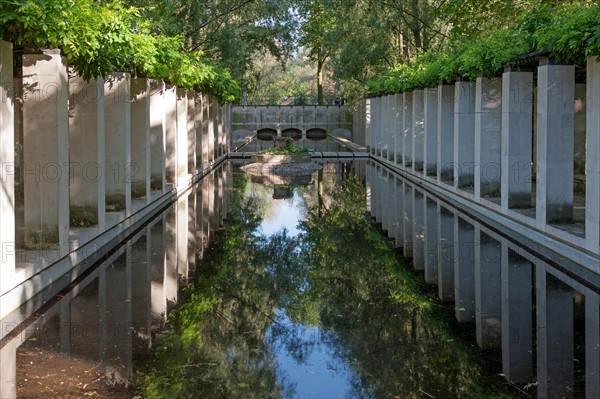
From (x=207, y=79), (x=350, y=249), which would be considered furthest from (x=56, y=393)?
(x=207, y=79)

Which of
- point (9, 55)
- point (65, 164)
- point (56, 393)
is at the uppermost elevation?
point (9, 55)

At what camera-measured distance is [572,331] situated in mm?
8102

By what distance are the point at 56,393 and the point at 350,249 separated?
25.5 ft

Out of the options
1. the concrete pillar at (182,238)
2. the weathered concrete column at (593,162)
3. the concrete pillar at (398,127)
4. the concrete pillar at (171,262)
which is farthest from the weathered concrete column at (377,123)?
the weathered concrete column at (593,162)

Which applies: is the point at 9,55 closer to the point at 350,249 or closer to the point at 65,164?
the point at 65,164

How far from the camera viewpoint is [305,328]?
856 centimetres

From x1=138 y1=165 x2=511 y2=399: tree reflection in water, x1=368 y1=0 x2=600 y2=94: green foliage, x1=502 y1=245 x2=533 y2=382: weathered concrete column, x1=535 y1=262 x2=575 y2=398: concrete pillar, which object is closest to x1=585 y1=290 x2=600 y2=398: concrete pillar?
x1=535 y1=262 x2=575 y2=398: concrete pillar

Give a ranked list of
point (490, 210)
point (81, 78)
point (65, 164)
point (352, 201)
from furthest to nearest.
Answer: point (352, 201), point (490, 210), point (81, 78), point (65, 164)

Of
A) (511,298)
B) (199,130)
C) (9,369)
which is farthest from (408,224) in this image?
(199,130)

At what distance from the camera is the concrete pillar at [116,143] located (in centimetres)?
1583

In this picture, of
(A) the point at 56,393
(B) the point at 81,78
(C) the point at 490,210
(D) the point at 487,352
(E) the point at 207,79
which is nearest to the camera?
(A) the point at 56,393

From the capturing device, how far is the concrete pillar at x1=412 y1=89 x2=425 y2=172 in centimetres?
2824

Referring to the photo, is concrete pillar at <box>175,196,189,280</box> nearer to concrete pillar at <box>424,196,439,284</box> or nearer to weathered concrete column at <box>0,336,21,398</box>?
concrete pillar at <box>424,196,439,284</box>

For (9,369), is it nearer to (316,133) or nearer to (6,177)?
(6,177)
